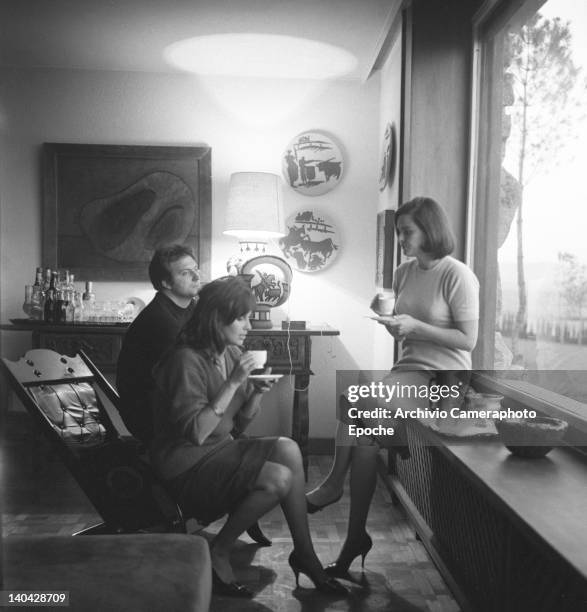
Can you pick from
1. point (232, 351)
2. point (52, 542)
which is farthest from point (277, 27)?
point (52, 542)

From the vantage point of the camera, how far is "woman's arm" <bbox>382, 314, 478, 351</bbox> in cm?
188

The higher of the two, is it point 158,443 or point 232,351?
point 232,351

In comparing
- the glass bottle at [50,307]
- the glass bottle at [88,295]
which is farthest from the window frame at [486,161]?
the glass bottle at [50,307]

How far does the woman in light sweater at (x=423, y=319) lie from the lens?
1891 mm

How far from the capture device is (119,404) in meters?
2.12

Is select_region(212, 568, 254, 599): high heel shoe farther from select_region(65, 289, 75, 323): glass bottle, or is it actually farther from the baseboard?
select_region(65, 289, 75, 323): glass bottle

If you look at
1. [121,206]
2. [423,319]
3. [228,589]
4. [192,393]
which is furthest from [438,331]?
[121,206]

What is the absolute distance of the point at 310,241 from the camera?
3.21m

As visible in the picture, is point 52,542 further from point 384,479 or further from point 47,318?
point 47,318

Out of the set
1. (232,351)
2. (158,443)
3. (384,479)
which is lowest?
(384,479)

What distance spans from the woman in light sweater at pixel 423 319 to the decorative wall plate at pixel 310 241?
3.84ft

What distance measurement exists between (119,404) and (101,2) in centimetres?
160

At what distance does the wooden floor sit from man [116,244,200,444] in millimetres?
549

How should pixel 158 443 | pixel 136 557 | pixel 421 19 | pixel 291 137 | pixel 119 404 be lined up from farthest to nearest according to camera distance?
pixel 291 137
pixel 421 19
pixel 119 404
pixel 158 443
pixel 136 557
